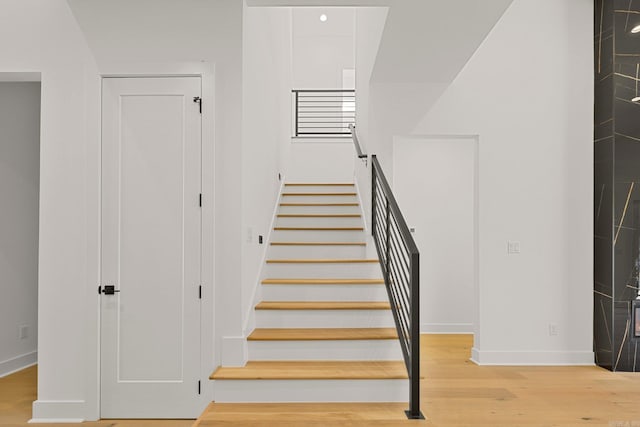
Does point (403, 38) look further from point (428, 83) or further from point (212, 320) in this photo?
point (212, 320)

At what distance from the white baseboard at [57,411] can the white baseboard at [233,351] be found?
113 centimetres

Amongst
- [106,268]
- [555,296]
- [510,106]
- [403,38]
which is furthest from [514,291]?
[106,268]

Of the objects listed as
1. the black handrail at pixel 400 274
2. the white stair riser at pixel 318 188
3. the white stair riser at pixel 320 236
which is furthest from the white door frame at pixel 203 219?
the white stair riser at pixel 318 188

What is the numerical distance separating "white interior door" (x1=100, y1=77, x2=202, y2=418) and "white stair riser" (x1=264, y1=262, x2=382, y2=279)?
1.14 metres

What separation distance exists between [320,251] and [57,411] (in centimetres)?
263

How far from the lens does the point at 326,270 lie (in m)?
4.70

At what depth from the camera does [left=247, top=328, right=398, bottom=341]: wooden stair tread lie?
376cm

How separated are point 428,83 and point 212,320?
3217 millimetres

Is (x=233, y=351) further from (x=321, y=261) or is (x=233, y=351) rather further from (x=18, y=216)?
(x=18, y=216)

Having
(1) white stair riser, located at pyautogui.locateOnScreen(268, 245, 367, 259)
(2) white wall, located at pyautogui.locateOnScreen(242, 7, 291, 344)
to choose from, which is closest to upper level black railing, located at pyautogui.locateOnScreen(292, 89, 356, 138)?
(2) white wall, located at pyautogui.locateOnScreen(242, 7, 291, 344)

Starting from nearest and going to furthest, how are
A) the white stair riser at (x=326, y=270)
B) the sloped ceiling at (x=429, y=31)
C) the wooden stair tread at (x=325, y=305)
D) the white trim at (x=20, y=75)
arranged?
1. the sloped ceiling at (x=429, y=31)
2. the white trim at (x=20, y=75)
3. the wooden stair tread at (x=325, y=305)
4. the white stair riser at (x=326, y=270)

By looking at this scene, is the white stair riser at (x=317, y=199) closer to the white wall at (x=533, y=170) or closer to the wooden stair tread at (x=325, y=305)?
the white wall at (x=533, y=170)

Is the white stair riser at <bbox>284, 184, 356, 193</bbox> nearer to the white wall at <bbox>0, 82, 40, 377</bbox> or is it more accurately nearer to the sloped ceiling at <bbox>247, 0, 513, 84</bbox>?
the sloped ceiling at <bbox>247, 0, 513, 84</bbox>

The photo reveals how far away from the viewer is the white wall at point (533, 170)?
5.07m
